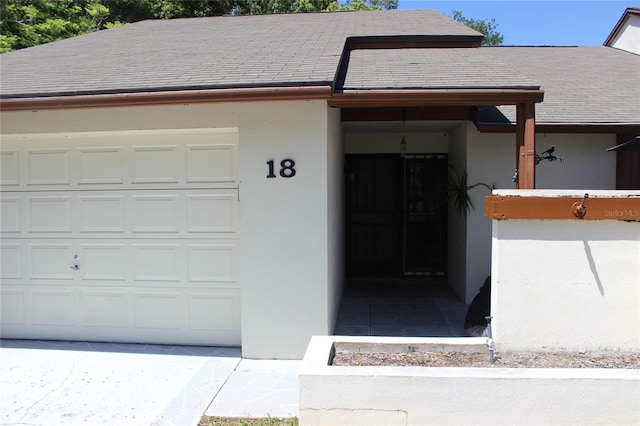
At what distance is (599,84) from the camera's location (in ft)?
26.3

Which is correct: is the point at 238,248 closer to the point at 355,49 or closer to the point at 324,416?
the point at 324,416

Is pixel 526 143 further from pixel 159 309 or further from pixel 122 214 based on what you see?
pixel 122 214

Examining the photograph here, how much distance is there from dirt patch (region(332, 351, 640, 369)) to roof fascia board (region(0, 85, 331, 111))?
2.49 metres

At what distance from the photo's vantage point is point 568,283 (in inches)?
145

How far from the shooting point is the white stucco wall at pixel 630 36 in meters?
10.2

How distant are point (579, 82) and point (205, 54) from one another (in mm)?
6551

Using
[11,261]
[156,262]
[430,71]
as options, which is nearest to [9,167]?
[11,261]

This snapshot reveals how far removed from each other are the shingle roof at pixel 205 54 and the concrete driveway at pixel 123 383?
114 inches

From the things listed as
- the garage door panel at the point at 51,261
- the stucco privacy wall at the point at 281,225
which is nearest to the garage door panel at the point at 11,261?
the garage door panel at the point at 51,261

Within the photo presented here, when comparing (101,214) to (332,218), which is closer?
(101,214)

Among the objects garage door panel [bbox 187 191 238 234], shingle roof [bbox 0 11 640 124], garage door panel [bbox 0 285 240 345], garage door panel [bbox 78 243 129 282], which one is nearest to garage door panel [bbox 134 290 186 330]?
garage door panel [bbox 0 285 240 345]

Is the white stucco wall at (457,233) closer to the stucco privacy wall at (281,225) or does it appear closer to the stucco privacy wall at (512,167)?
the stucco privacy wall at (512,167)

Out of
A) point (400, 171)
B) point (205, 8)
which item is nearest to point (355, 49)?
point (400, 171)

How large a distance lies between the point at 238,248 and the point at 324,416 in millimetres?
2594
